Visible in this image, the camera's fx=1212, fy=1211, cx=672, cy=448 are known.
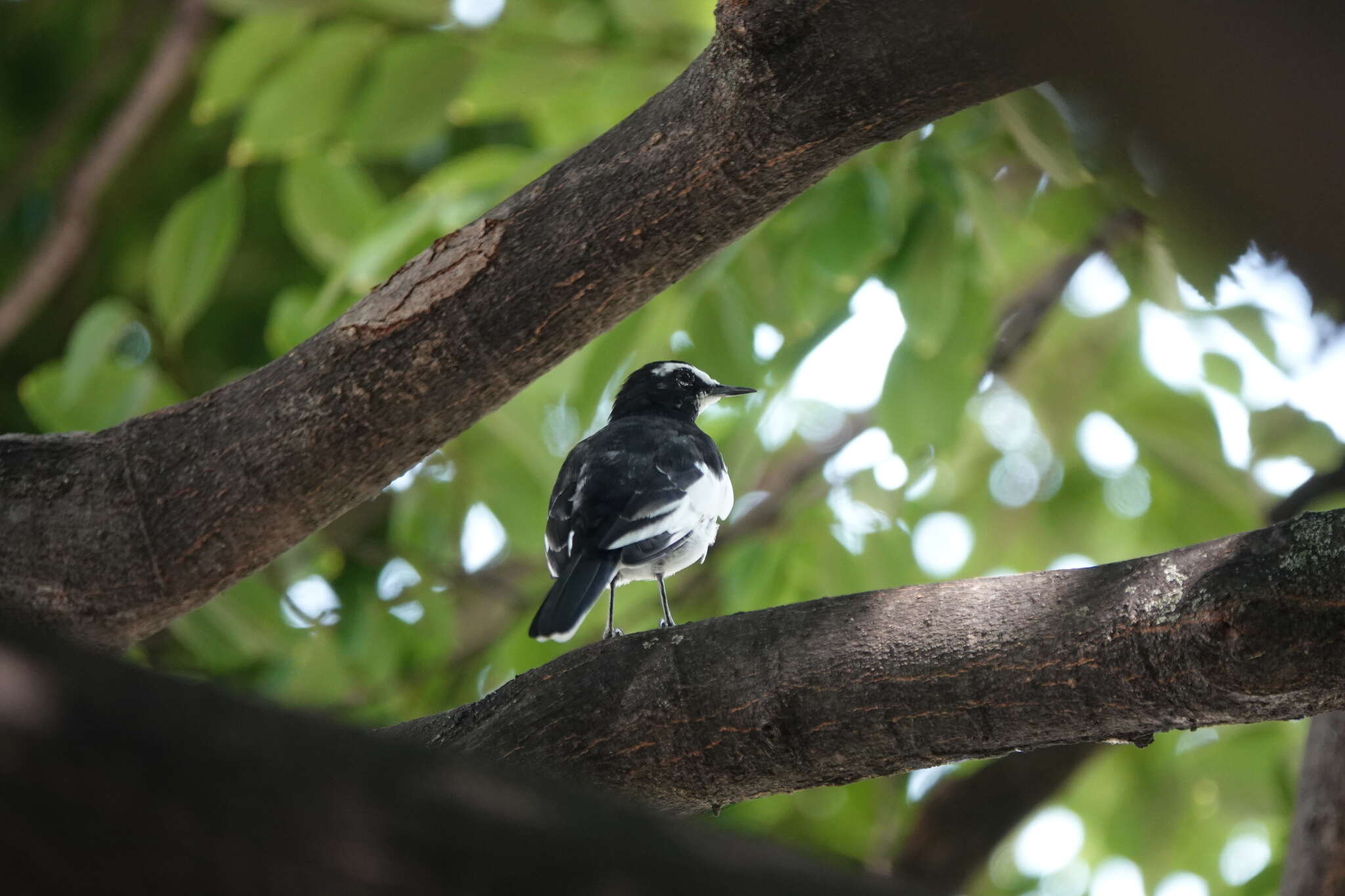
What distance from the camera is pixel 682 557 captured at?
4.25 metres

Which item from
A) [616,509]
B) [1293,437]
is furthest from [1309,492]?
[616,509]

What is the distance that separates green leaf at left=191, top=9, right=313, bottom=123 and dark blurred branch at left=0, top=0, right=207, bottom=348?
1.50 metres

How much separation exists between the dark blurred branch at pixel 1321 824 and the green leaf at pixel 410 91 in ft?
12.1

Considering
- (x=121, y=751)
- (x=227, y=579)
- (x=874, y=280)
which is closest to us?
(x=121, y=751)

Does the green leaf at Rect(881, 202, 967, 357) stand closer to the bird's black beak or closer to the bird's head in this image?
the bird's black beak

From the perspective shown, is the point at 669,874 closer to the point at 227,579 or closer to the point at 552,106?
the point at 227,579

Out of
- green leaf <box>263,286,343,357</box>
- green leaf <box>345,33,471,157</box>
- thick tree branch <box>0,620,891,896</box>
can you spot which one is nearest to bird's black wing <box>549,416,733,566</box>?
green leaf <box>263,286,343,357</box>

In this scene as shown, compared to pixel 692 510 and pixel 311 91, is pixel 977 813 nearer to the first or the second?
pixel 692 510

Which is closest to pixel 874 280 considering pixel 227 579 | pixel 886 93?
pixel 886 93

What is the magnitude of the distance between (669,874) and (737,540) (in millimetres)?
5147

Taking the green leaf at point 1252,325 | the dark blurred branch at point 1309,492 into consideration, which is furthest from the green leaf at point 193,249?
the dark blurred branch at point 1309,492

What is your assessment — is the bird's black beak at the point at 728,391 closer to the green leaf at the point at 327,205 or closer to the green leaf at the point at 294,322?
the green leaf at the point at 294,322

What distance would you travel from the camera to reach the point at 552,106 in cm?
539

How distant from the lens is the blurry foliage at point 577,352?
436 cm
